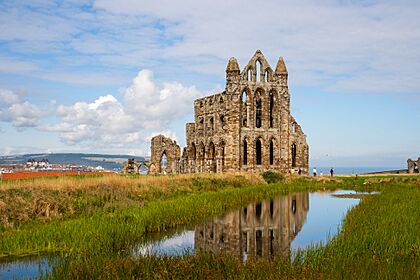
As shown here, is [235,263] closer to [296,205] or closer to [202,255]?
[202,255]

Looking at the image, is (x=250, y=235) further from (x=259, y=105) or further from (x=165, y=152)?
(x=165, y=152)

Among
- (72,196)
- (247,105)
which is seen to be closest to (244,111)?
(247,105)

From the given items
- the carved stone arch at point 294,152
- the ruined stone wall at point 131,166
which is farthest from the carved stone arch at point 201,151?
the carved stone arch at point 294,152

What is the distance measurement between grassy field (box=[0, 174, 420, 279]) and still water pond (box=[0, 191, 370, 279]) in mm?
876

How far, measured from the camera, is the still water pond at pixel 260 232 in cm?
1680

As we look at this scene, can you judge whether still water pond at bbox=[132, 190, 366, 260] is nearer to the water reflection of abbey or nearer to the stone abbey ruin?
the water reflection of abbey

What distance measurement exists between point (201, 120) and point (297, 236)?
41363 millimetres

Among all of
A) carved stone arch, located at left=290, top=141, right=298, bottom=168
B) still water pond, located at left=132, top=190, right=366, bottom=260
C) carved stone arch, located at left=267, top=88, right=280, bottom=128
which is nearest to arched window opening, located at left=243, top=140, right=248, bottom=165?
carved stone arch, located at left=267, top=88, right=280, bottom=128

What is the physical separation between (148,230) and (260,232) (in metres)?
5.24

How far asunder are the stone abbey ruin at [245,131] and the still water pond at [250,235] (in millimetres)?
23421

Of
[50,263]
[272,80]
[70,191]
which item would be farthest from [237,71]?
[50,263]

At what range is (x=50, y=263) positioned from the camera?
13.1 metres

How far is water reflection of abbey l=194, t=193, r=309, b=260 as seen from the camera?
56.7ft

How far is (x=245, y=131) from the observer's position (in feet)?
184
